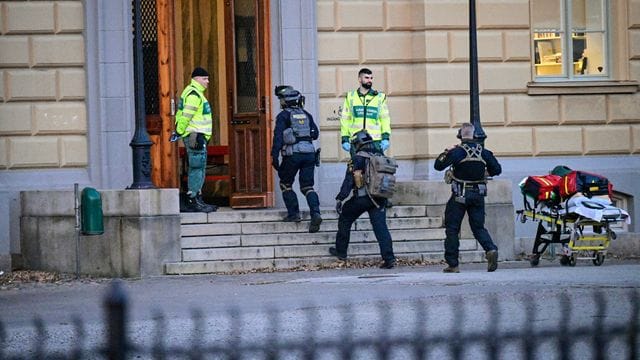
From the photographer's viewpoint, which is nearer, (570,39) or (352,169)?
(352,169)

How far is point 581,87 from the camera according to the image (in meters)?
19.3

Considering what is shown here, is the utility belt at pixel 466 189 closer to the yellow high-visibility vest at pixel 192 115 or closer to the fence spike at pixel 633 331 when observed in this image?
the yellow high-visibility vest at pixel 192 115

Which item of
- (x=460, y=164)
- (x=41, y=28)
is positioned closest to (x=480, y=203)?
(x=460, y=164)

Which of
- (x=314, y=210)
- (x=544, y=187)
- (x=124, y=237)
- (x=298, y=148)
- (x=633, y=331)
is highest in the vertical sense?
(x=298, y=148)

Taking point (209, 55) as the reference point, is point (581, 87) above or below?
below

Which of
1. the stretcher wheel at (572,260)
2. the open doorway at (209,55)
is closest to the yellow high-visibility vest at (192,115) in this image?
the open doorway at (209,55)

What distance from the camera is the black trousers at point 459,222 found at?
15039 millimetres

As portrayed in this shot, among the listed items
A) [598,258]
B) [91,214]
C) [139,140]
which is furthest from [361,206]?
[91,214]

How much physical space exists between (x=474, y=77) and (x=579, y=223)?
8.55ft

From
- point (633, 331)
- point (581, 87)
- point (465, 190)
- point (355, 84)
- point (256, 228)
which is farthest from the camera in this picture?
point (581, 87)

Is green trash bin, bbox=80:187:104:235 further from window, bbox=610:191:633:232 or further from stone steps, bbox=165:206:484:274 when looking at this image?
window, bbox=610:191:633:232

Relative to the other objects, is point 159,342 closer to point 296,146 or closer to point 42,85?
point 296,146

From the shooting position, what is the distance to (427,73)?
62.0ft

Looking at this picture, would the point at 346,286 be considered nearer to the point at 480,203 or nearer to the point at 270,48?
the point at 480,203
